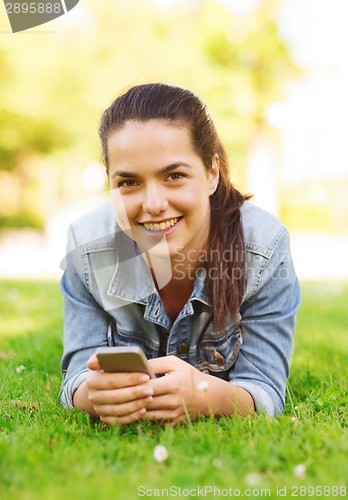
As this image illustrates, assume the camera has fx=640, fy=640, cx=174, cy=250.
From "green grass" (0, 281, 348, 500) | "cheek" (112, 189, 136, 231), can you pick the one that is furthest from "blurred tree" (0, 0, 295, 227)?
"green grass" (0, 281, 348, 500)

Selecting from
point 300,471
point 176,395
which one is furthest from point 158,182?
point 300,471

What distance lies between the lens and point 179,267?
2641 millimetres

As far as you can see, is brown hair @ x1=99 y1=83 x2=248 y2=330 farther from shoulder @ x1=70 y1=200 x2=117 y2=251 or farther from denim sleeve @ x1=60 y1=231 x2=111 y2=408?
denim sleeve @ x1=60 y1=231 x2=111 y2=408

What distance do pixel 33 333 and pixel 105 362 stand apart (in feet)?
6.53

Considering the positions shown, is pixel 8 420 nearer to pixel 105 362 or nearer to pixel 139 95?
pixel 105 362

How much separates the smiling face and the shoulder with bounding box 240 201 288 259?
0.71ft

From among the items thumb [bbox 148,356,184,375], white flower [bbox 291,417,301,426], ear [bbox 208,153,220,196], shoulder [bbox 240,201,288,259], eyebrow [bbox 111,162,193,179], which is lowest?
white flower [bbox 291,417,301,426]

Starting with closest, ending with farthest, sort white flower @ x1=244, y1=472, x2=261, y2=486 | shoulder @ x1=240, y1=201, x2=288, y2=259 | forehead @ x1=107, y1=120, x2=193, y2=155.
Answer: white flower @ x1=244, y1=472, x2=261, y2=486 → forehead @ x1=107, y1=120, x2=193, y2=155 → shoulder @ x1=240, y1=201, x2=288, y2=259

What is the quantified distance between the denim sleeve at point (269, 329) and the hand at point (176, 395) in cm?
28

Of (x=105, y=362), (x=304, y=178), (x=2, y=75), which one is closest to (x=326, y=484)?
(x=105, y=362)

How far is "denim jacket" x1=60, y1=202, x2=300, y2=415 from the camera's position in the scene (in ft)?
8.21

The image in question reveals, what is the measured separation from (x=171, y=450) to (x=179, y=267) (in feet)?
3.09

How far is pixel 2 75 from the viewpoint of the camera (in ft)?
49.1

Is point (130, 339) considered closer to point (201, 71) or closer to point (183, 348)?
point (183, 348)
